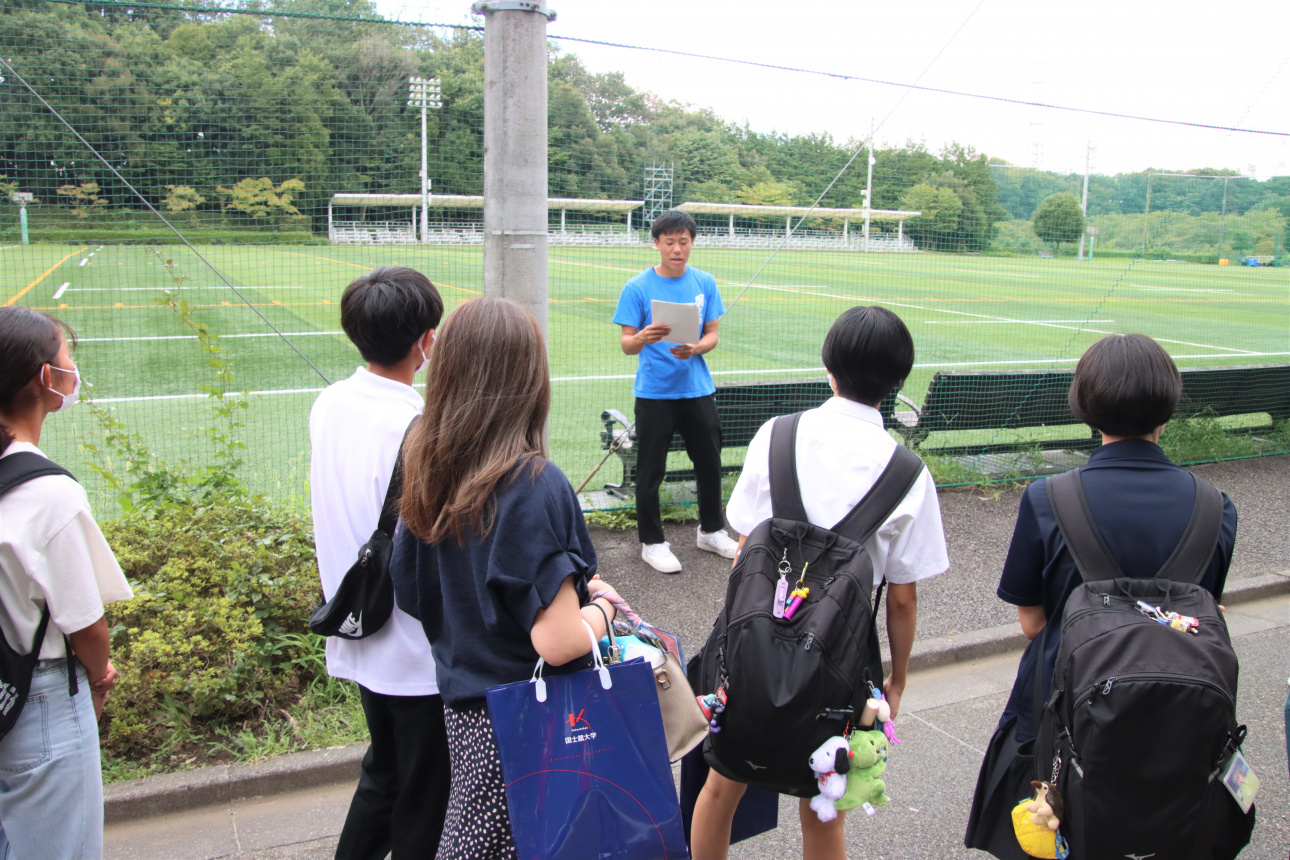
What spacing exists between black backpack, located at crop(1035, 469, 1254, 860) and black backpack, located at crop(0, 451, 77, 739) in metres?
2.19

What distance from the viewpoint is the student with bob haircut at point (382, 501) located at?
226cm

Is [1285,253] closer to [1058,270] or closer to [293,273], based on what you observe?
[1058,270]

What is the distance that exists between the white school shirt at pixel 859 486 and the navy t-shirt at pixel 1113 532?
0.21 meters

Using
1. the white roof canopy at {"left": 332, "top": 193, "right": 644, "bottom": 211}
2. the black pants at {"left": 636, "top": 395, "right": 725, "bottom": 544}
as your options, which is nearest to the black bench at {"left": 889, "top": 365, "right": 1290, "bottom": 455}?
the black pants at {"left": 636, "top": 395, "right": 725, "bottom": 544}

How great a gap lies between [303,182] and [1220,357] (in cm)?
1611

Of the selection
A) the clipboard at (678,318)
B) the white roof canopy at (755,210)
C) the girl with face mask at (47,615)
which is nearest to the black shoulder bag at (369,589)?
the girl with face mask at (47,615)

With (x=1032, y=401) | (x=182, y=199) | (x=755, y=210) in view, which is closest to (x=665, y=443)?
(x=755, y=210)

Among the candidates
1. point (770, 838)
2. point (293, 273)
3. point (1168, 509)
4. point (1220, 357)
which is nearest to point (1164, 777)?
point (1168, 509)

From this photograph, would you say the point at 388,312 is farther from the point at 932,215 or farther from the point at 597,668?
the point at 932,215

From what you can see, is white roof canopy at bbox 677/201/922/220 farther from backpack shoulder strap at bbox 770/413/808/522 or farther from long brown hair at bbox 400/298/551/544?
long brown hair at bbox 400/298/551/544

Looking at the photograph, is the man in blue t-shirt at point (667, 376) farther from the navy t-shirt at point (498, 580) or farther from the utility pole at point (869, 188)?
the navy t-shirt at point (498, 580)

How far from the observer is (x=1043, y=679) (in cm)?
226

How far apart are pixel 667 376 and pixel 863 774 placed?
316 cm

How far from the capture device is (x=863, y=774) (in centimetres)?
215
